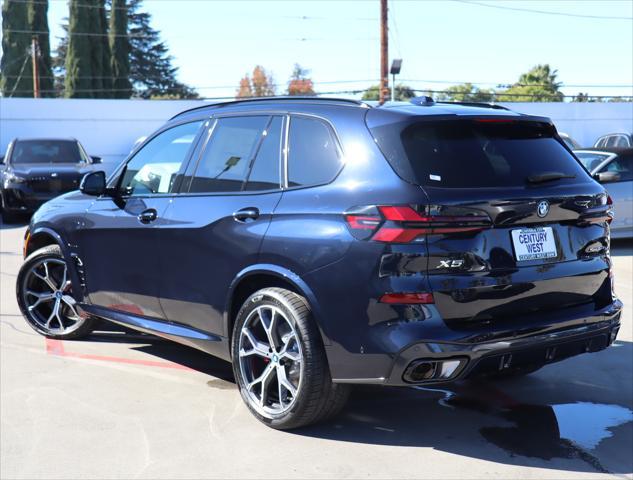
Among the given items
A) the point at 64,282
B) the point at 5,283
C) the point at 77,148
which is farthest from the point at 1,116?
the point at 64,282

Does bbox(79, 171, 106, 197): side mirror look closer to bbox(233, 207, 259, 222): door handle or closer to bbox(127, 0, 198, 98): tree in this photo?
bbox(233, 207, 259, 222): door handle

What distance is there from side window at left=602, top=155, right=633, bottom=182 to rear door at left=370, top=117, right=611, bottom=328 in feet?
25.5

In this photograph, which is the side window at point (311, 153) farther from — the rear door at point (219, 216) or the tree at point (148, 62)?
the tree at point (148, 62)

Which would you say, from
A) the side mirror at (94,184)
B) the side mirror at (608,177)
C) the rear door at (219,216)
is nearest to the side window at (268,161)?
the rear door at (219,216)

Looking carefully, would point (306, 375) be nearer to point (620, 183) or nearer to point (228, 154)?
point (228, 154)

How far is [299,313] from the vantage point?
418 centimetres

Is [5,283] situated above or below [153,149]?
below

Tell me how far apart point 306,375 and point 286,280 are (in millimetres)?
517

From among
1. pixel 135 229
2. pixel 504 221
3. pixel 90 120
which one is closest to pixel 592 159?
pixel 135 229

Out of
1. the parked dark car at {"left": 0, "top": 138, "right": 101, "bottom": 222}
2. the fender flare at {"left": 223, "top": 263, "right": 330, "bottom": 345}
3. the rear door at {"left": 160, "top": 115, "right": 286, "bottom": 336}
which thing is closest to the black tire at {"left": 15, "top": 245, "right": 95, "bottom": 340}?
the rear door at {"left": 160, "top": 115, "right": 286, "bottom": 336}

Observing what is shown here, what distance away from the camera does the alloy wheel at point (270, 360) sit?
433cm

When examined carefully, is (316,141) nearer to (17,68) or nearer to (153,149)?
(153,149)

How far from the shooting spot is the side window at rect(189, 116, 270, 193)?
4.80 meters

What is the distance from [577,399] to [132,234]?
3.14 m
